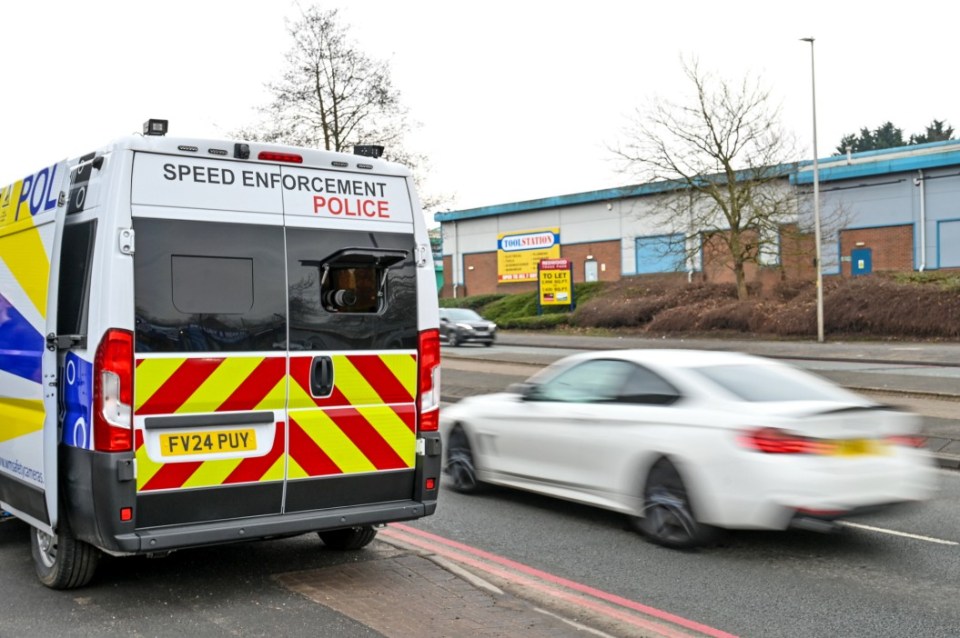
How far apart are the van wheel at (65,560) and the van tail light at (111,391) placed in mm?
743

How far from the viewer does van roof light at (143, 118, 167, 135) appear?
18.1ft

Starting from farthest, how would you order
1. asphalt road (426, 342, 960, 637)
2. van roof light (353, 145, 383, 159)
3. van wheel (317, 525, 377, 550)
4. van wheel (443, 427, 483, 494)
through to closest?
van wheel (443, 427, 483, 494) < van wheel (317, 525, 377, 550) < van roof light (353, 145, 383, 159) < asphalt road (426, 342, 960, 637)

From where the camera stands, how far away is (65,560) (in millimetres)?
5633

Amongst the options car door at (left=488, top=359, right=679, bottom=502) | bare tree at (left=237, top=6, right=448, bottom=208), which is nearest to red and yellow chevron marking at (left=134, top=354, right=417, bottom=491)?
car door at (left=488, top=359, right=679, bottom=502)

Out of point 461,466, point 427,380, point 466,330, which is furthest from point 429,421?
point 466,330

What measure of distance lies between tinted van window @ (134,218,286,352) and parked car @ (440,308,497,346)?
28.0 m

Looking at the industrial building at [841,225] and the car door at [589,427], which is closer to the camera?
the car door at [589,427]

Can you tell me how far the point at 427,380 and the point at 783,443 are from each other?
241 cm

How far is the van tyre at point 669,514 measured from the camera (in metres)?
6.85

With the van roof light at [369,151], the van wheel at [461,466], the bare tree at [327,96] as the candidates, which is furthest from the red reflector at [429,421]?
the bare tree at [327,96]

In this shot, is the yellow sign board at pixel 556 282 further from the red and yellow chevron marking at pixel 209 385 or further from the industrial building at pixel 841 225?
the red and yellow chevron marking at pixel 209 385

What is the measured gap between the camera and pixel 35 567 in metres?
6.33

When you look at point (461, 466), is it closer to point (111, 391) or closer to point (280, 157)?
point (280, 157)

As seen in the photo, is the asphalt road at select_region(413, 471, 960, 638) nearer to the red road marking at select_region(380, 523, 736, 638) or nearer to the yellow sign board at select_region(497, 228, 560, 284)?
the red road marking at select_region(380, 523, 736, 638)
